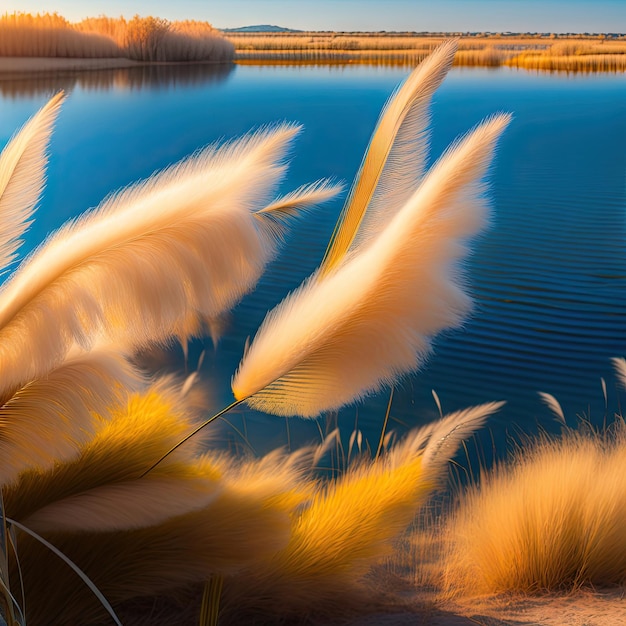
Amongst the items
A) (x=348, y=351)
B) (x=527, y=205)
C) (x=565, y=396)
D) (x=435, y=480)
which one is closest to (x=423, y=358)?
(x=348, y=351)

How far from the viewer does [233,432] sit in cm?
126

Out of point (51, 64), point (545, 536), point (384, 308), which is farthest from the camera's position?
point (51, 64)

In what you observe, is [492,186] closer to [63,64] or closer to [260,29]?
[260,29]

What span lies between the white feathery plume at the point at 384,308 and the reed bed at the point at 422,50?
1074mm

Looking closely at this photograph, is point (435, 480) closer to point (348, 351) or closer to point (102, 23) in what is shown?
point (348, 351)

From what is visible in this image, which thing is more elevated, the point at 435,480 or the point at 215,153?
the point at 215,153

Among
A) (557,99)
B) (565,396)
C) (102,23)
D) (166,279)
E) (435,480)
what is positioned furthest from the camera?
(557,99)

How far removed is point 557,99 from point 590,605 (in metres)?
1.27

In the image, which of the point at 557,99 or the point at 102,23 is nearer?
the point at 102,23

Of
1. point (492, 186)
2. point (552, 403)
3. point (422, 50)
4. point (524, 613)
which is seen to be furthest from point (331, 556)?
point (422, 50)

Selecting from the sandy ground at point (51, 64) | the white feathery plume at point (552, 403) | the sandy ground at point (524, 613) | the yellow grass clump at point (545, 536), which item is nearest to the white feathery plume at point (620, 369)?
the white feathery plume at point (552, 403)

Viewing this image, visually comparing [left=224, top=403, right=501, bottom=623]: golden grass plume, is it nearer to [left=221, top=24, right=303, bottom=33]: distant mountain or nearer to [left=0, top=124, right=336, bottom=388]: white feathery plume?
[left=0, top=124, right=336, bottom=388]: white feathery plume

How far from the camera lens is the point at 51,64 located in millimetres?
1499

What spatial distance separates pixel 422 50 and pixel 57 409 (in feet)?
4.26
